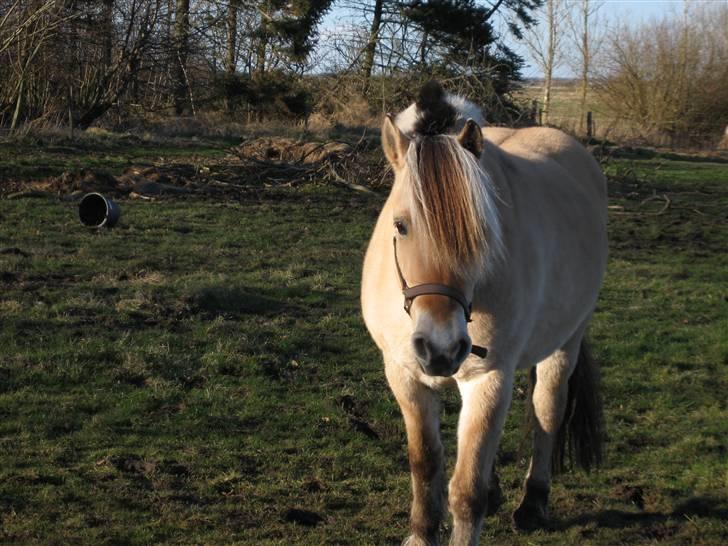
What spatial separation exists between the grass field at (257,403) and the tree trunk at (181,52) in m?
12.9

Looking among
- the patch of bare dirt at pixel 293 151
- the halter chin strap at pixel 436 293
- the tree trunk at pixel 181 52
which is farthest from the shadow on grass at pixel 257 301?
the tree trunk at pixel 181 52

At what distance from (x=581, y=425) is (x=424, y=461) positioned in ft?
4.05

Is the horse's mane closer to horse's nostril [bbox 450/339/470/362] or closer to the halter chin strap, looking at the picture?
the halter chin strap

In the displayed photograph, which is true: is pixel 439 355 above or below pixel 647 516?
above

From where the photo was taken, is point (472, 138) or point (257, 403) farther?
point (257, 403)

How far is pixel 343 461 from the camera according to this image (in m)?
4.26

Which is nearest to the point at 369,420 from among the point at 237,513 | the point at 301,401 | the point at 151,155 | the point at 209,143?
the point at 301,401

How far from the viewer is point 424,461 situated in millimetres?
3287

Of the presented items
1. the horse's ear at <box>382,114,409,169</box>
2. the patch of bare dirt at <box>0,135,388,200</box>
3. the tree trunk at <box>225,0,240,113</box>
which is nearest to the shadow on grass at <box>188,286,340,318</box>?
the horse's ear at <box>382,114,409,169</box>

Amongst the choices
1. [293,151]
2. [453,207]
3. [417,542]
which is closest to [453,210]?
[453,207]

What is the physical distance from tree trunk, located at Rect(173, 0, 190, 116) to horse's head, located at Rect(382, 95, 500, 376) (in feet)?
64.0

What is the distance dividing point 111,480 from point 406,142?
86.1 inches

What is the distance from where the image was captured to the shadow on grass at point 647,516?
371 centimetres

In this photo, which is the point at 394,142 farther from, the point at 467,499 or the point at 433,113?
the point at 467,499
